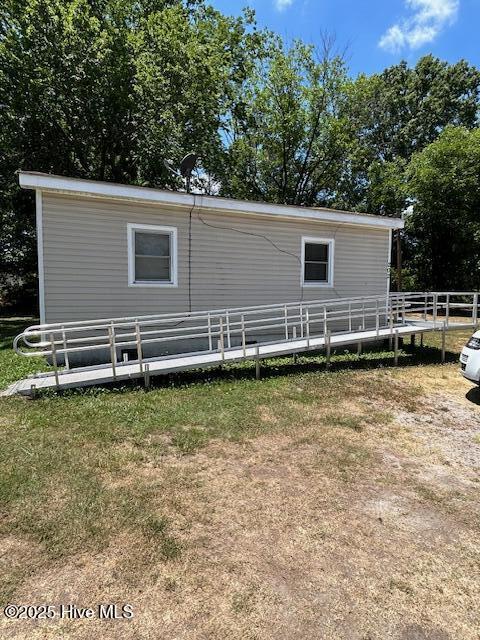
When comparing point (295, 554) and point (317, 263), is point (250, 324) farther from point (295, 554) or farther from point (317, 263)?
point (295, 554)

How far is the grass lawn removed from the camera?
212 cm

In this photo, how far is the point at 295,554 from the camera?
2551 mm

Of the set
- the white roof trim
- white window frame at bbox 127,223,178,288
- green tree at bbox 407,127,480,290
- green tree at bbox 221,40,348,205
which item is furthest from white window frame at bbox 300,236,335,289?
green tree at bbox 407,127,480,290

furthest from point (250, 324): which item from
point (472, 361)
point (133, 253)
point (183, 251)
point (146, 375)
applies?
point (472, 361)

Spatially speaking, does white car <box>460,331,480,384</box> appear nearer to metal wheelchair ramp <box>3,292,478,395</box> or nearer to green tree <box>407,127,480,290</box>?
metal wheelchair ramp <box>3,292,478,395</box>

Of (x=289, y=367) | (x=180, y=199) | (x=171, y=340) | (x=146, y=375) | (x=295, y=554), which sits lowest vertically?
(x=295, y=554)

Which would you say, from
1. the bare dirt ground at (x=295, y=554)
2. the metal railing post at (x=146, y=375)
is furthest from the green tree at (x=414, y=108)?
the bare dirt ground at (x=295, y=554)

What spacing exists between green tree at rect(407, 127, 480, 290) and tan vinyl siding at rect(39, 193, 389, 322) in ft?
36.7

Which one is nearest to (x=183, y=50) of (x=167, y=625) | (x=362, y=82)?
(x=362, y=82)

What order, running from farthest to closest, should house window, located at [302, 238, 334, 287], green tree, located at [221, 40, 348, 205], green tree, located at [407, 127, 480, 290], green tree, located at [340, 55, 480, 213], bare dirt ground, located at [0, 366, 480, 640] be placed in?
1. green tree, located at [340, 55, 480, 213]
2. green tree, located at [221, 40, 348, 205]
3. green tree, located at [407, 127, 480, 290]
4. house window, located at [302, 238, 334, 287]
5. bare dirt ground, located at [0, 366, 480, 640]

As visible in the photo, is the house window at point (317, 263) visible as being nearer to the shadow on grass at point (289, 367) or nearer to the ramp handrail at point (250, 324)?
the ramp handrail at point (250, 324)

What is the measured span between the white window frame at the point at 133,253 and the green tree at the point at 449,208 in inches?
614

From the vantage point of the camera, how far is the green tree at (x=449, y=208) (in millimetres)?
18281

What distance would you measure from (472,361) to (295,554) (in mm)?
4387
